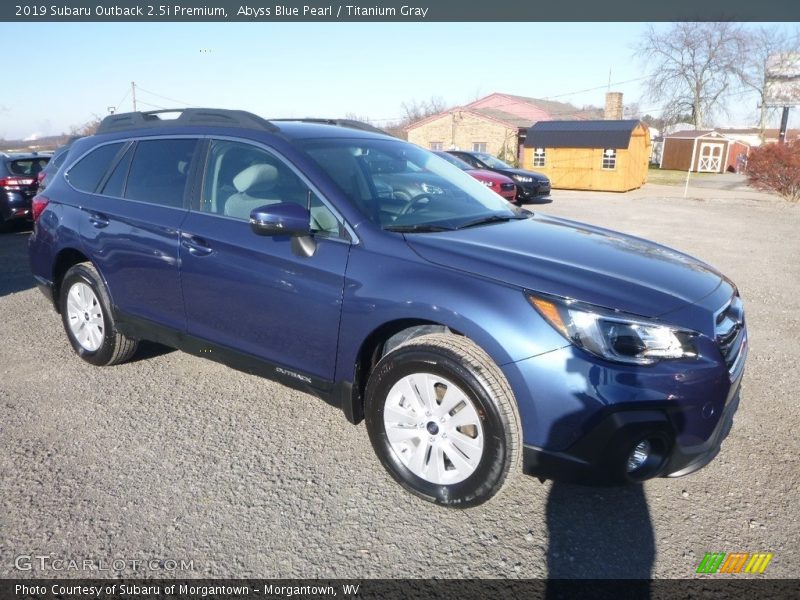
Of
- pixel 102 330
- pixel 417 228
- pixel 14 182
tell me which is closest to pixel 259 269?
pixel 417 228

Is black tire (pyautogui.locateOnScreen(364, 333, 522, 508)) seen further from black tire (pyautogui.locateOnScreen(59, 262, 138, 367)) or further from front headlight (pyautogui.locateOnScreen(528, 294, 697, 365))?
black tire (pyautogui.locateOnScreen(59, 262, 138, 367))

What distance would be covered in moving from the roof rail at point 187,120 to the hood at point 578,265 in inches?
53.6

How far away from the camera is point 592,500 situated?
3.02 metres

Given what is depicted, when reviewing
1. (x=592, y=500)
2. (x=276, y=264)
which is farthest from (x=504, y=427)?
(x=276, y=264)

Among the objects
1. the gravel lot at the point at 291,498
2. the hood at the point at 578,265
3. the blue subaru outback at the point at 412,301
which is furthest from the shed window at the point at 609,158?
the hood at the point at 578,265

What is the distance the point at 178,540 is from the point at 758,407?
3.62m

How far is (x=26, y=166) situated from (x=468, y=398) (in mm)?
11751

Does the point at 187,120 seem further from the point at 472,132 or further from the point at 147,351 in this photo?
the point at 472,132

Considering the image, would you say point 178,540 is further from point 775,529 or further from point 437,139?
point 437,139

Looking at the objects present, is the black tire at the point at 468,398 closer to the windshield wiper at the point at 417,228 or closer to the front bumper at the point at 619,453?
the front bumper at the point at 619,453

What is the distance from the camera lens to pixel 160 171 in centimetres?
405

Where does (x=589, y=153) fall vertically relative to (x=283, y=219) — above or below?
above

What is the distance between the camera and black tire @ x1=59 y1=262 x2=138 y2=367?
4371 millimetres
